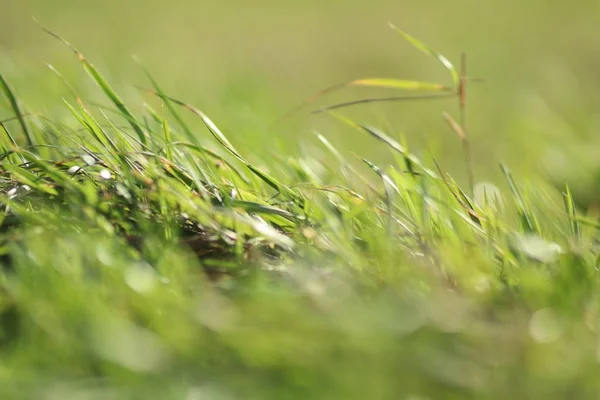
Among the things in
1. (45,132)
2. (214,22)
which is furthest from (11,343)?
(214,22)

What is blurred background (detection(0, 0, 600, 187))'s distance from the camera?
273 centimetres

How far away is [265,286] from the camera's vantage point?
1.02 m

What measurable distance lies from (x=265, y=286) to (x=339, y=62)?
5809 mm

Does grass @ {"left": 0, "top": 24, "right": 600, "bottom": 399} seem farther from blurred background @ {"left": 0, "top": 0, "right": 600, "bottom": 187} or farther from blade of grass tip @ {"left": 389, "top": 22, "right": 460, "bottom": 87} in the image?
blurred background @ {"left": 0, "top": 0, "right": 600, "bottom": 187}

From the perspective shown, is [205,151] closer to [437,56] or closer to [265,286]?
[265,286]

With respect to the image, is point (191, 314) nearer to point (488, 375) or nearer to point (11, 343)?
point (11, 343)

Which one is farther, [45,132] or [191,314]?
[45,132]

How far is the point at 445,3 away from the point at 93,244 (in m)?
8.25

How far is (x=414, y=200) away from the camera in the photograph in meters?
1.29

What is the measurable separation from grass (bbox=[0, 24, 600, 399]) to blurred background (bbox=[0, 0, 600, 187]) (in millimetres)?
523

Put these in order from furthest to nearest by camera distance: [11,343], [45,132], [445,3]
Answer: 1. [445,3]
2. [45,132]
3. [11,343]

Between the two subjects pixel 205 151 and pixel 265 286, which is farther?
pixel 205 151

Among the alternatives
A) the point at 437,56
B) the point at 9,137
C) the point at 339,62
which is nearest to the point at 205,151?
the point at 9,137

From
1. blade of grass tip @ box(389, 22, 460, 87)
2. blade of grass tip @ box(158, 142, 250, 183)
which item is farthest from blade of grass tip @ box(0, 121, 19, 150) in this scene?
blade of grass tip @ box(389, 22, 460, 87)
